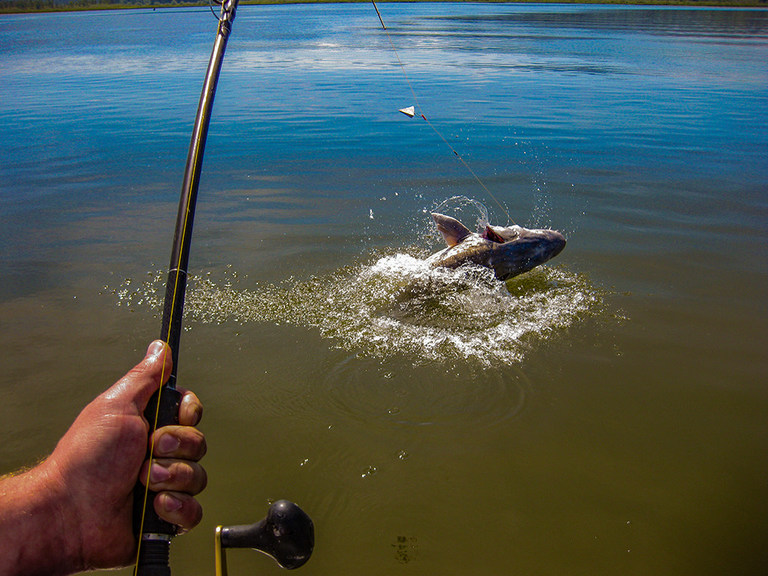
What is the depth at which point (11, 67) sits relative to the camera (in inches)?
934

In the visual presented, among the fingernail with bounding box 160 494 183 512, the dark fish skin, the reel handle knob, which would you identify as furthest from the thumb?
the dark fish skin

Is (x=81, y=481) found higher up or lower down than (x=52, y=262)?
higher up

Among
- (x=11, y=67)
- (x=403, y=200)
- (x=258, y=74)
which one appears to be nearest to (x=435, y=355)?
(x=403, y=200)

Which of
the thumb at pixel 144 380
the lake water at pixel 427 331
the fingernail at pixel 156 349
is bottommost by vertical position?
the lake water at pixel 427 331

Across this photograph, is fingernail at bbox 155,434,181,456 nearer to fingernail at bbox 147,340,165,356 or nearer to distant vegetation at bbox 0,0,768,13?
fingernail at bbox 147,340,165,356

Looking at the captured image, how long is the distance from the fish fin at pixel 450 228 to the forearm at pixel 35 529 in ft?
15.5

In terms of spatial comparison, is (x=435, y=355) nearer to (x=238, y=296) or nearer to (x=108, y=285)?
(x=238, y=296)

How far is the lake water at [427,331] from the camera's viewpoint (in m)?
3.33

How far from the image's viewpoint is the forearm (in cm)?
198

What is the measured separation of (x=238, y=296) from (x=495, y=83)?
15.5 meters

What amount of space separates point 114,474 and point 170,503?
9.5 inches

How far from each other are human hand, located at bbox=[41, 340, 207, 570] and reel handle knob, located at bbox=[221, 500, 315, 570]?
31cm

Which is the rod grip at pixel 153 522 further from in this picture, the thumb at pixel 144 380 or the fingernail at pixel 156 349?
the fingernail at pixel 156 349

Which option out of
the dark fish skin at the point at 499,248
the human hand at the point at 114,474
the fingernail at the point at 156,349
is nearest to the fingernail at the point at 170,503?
the human hand at the point at 114,474
